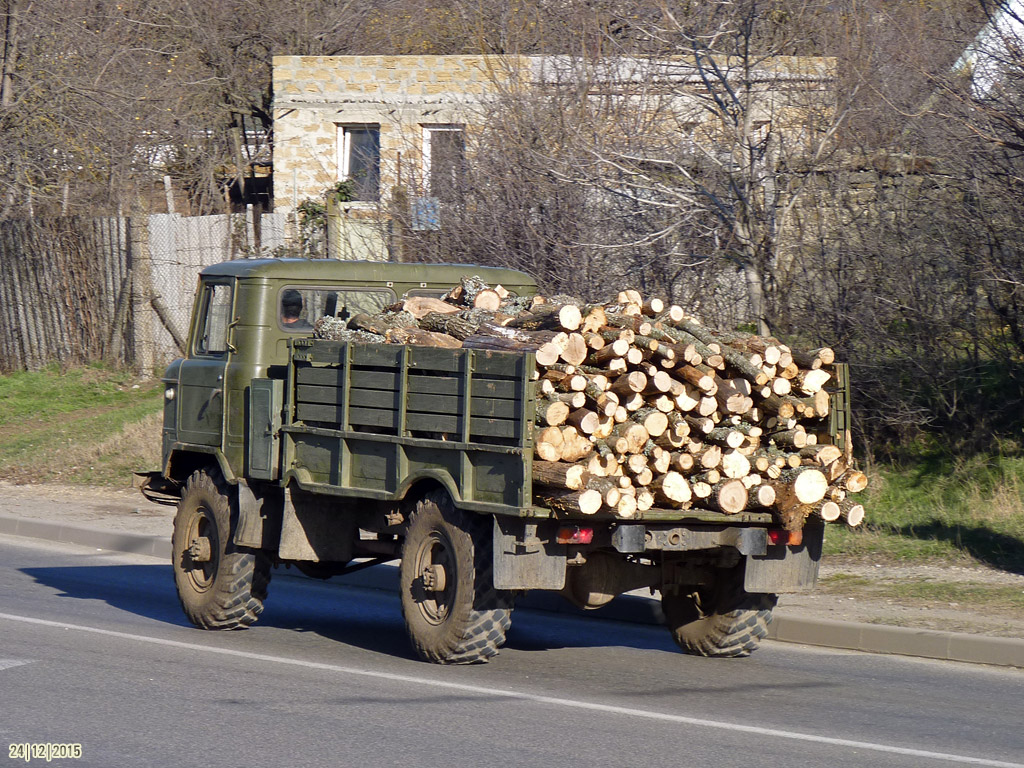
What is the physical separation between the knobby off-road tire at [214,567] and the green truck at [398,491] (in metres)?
0.01

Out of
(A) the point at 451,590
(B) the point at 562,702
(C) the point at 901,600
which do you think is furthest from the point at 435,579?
(C) the point at 901,600

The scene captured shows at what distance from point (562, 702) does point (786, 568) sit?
5.33 feet

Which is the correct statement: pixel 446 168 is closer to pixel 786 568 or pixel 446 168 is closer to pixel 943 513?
pixel 943 513

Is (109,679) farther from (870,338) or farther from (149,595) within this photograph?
(870,338)

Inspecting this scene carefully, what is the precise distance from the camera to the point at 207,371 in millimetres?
9141

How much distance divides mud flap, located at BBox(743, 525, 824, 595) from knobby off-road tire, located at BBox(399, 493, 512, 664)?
4.54ft

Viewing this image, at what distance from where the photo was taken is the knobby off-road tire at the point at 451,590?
7.25 meters

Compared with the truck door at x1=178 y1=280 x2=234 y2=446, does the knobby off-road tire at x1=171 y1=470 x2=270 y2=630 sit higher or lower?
lower

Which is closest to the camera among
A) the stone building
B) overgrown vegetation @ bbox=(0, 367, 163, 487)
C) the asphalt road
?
the asphalt road

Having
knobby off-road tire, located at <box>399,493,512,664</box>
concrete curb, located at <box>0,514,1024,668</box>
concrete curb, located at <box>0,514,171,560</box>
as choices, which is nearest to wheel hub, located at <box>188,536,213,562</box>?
knobby off-road tire, located at <box>399,493,512,664</box>

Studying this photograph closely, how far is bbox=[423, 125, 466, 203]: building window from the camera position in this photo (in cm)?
1648

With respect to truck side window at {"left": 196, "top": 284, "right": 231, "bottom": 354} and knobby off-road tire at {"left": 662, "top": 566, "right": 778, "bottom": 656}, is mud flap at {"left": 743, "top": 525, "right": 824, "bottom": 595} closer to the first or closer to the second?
knobby off-road tire at {"left": 662, "top": 566, "right": 778, "bottom": 656}
